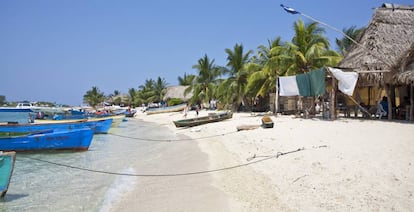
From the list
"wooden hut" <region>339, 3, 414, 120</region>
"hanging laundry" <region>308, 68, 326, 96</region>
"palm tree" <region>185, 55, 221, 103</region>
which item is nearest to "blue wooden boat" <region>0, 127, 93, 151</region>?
"hanging laundry" <region>308, 68, 326, 96</region>

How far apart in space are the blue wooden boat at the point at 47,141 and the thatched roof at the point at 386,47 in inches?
455

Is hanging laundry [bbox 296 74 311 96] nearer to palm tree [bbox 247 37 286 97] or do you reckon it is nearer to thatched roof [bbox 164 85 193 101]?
palm tree [bbox 247 37 286 97]

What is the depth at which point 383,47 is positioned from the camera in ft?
44.2

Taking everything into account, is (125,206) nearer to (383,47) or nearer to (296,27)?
(383,47)

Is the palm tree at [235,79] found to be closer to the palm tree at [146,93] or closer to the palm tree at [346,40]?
the palm tree at [346,40]

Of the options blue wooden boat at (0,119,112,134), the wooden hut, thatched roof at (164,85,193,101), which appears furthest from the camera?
thatched roof at (164,85,193,101)

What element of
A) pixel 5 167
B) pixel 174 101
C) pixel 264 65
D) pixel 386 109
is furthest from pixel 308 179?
pixel 174 101

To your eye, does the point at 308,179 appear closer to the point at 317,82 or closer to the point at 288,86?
the point at 317,82

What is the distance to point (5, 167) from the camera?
5.50m

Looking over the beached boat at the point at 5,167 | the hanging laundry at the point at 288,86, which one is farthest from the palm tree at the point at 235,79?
the beached boat at the point at 5,167

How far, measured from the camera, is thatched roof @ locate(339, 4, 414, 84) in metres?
11.8

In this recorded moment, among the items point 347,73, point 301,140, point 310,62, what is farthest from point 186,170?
point 310,62

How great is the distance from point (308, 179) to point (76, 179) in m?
5.12

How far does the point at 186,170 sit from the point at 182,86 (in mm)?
39283
